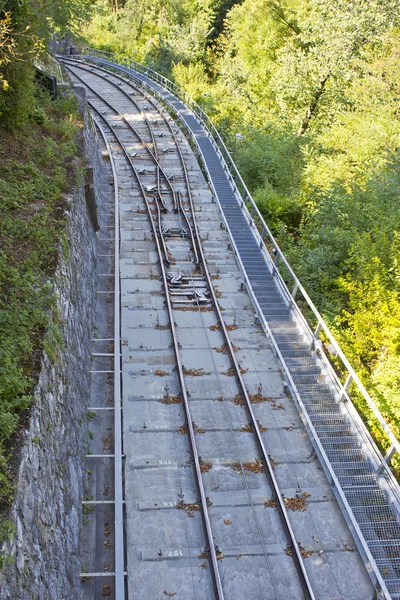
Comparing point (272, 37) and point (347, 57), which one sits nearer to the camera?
point (347, 57)

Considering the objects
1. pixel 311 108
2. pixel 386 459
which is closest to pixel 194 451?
pixel 386 459

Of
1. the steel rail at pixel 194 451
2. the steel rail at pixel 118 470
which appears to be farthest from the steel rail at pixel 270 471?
the steel rail at pixel 118 470

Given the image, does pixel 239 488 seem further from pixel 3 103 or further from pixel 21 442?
pixel 3 103

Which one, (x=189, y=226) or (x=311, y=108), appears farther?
(x=311, y=108)

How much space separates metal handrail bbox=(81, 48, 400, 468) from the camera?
1025cm

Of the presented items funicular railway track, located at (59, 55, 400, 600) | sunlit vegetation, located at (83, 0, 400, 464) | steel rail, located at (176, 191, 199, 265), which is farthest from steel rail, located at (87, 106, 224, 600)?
sunlit vegetation, located at (83, 0, 400, 464)

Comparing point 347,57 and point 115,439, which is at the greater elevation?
point 347,57

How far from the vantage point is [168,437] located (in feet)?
37.6

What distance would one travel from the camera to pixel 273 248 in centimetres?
1881

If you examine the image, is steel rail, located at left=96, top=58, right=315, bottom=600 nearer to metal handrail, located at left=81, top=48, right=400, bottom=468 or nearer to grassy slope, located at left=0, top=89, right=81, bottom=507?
metal handrail, located at left=81, top=48, right=400, bottom=468

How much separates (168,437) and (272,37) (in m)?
34.7

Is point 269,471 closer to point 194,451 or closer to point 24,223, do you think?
point 194,451

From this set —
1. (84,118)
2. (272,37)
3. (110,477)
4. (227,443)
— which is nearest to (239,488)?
(227,443)

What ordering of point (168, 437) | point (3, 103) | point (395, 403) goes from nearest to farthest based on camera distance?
point (168, 437) → point (395, 403) → point (3, 103)
